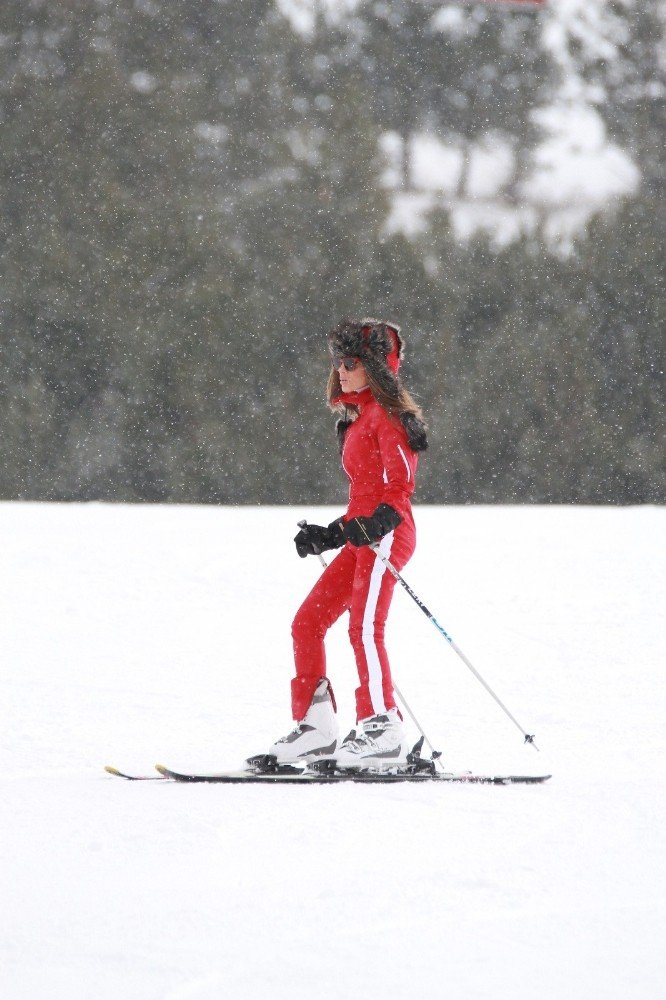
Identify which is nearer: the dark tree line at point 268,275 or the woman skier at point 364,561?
the woman skier at point 364,561

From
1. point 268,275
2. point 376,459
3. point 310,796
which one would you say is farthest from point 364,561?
point 268,275

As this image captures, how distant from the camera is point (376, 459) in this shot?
4.62 m

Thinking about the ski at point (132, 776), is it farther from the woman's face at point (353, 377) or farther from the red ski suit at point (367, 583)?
the woman's face at point (353, 377)

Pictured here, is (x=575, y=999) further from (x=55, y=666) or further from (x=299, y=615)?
(x=55, y=666)

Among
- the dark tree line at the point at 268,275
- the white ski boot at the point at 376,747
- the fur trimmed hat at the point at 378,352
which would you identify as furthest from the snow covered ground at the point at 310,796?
the dark tree line at the point at 268,275

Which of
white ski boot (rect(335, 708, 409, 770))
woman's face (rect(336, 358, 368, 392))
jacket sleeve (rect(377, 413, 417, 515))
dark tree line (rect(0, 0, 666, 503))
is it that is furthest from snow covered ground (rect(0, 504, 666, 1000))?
dark tree line (rect(0, 0, 666, 503))

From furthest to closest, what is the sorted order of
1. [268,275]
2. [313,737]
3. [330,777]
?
1. [268,275]
2. [313,737]
3. [330,777]

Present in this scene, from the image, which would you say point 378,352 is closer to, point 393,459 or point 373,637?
point 393,459

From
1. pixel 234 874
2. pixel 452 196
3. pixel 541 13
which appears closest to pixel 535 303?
pixel 452 196

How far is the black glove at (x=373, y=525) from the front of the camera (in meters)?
4.46

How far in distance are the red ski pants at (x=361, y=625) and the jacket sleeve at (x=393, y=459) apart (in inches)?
5.8

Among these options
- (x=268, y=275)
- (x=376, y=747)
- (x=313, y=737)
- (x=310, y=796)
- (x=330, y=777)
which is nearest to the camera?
(x=310, y=796)

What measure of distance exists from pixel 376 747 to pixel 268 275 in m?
16.0

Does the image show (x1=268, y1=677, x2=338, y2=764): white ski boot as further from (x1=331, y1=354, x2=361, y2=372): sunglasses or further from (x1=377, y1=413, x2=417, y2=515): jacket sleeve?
(x1=331, y1=354, x2=361, y2=372): sunglasses
